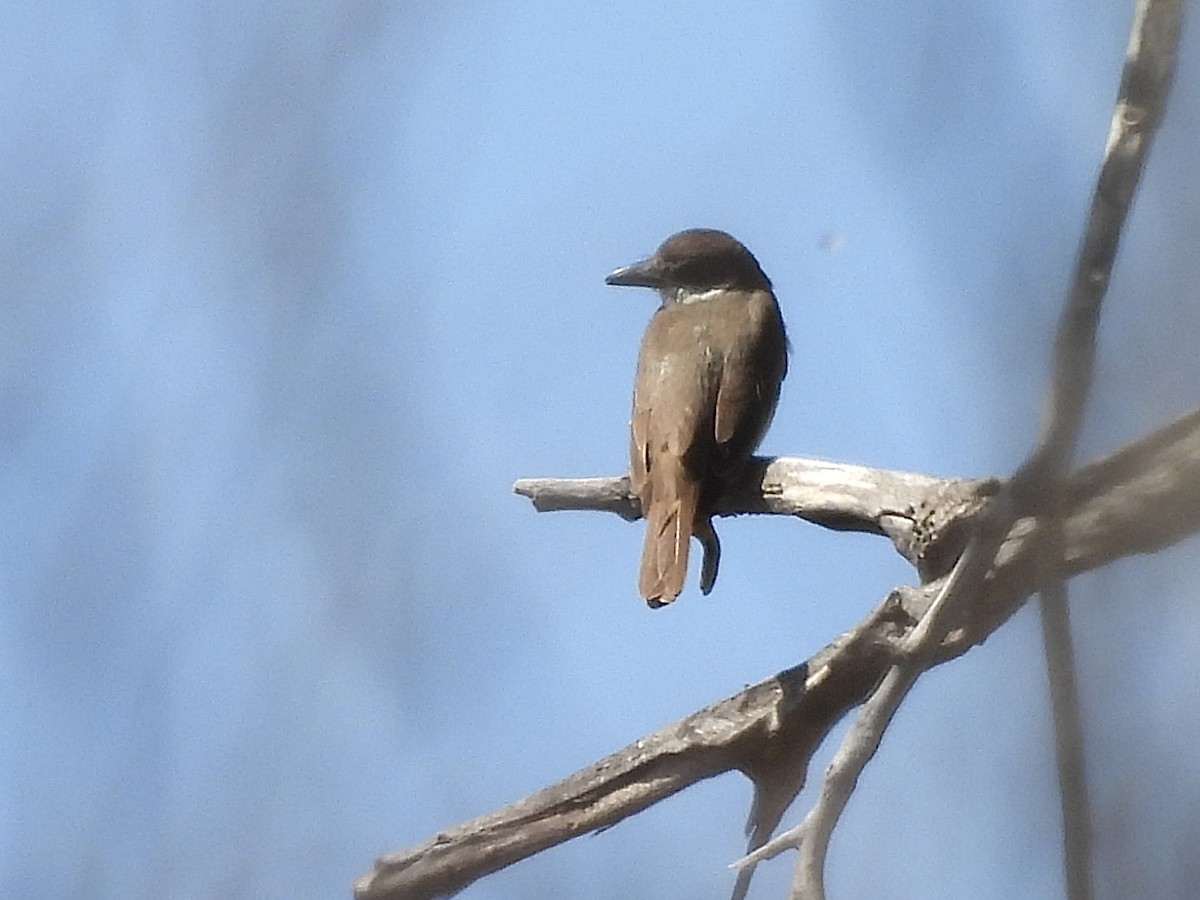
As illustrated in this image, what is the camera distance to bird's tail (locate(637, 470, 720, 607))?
4.57 m

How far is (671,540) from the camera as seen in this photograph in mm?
4684

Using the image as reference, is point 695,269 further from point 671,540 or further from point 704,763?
point 704,763

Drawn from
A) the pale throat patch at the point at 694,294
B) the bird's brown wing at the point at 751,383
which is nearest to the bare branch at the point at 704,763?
the bird's brown wing at the point at 751,383

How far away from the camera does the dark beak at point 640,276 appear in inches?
261

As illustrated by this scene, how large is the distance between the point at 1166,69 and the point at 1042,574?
0.85 m

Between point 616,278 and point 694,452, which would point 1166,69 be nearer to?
point 694,452

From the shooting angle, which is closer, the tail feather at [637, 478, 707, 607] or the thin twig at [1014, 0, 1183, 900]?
the thin twig at [1014, 0, 1183, 900]

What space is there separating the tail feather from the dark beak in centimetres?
195

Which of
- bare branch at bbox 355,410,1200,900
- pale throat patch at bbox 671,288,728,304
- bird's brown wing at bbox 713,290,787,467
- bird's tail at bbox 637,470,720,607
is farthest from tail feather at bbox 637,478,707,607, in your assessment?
pale throat patch at bbox 671,288,728,304

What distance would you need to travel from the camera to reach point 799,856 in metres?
2.47

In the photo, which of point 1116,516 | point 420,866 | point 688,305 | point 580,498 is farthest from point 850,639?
point 688,305

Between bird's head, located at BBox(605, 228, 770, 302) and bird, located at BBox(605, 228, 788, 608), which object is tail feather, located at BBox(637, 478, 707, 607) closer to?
bird, located at BBox(605, 228, 788, 608)

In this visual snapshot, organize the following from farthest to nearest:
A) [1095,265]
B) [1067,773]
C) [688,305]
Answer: [688,305], [1095,265], [1067,773]

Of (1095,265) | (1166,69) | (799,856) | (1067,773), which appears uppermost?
(1166,69)
